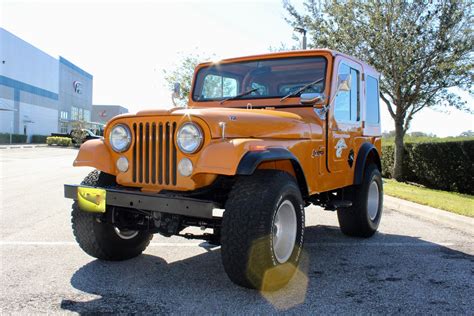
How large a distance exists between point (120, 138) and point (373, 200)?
389 centimetres

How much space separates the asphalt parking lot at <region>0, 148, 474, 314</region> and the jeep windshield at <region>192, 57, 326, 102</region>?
1.81m

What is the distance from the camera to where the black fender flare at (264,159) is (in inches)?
133

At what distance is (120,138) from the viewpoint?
4.03m

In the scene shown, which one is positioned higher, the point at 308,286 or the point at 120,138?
the point at 120,138

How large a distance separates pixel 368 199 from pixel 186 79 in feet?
73.0

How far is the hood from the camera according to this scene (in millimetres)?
3680

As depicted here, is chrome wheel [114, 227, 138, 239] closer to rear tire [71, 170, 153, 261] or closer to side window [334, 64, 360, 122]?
rear tire [71, 170, 153, 261]

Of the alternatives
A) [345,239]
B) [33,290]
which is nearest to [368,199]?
[345,239]

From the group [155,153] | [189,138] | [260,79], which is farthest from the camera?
[260,79]

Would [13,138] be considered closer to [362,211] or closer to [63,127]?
[63,127]

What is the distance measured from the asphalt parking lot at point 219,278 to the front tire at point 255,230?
7.2 inches

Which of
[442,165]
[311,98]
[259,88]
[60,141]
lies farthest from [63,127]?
[311,98]

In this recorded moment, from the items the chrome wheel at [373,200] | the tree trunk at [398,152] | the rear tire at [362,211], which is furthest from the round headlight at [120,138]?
the tree trunk at [398,152]

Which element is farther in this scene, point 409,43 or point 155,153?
point 409,43
